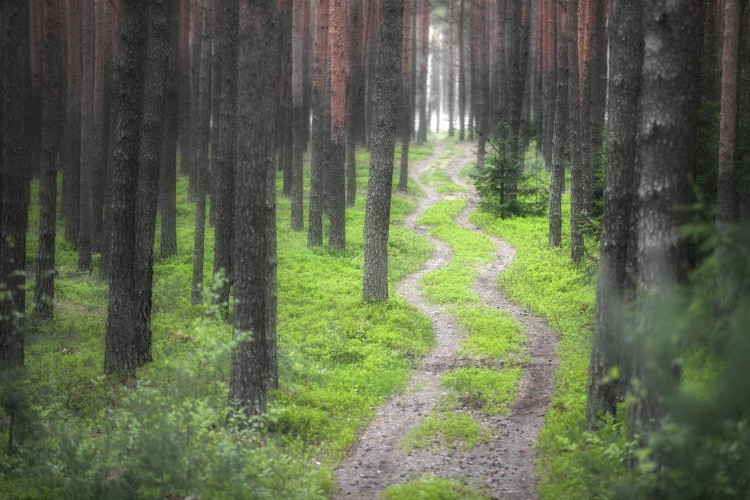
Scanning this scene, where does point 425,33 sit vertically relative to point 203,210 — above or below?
above

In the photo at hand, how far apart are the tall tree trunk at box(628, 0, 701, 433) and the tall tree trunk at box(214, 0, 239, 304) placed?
8.43 metres

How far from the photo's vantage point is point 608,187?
29.1 feet

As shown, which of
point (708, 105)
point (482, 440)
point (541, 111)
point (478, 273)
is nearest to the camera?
point (482, 440)

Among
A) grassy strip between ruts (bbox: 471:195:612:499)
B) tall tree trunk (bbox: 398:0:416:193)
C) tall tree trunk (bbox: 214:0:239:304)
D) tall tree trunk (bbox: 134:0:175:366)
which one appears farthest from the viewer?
tall tree trunk (bbox: 398:0:416:193)

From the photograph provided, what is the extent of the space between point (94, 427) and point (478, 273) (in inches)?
508

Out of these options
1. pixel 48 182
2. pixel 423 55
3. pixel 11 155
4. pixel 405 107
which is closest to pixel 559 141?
pixel 48 182

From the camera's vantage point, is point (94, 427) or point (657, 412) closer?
point (657, 412)

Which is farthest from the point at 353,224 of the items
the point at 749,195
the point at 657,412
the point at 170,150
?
the point at 657,412

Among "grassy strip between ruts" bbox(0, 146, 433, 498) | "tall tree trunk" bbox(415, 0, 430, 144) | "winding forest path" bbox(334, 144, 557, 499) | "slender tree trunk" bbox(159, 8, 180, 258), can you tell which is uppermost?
"tall tree trunk" bbox(415, 0, 430, 144)

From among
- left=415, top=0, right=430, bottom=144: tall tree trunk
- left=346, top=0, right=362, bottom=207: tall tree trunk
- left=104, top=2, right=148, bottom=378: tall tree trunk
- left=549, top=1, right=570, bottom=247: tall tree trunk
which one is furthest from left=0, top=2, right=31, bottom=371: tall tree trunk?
left=415, top=0, right=430, bottom=144: tall tree trunk

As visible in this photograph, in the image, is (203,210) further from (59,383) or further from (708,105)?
(708,105)

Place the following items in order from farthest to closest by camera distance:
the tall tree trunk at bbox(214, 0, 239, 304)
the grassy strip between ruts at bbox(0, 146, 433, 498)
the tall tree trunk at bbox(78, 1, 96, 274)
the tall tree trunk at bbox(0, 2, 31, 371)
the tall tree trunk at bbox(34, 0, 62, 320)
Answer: the tall tree trunk at bbox(78, 1, 96, 274)
the tall tree trunk at bbox(34, 0, 62, 320)
the tall tree trunk at bbox(214, 0, 239, 304)
the tall tree trunk at bbox(0, 2, 31, 371)
the grassy strip between ruts at bbox(0, 146, 433, 498)

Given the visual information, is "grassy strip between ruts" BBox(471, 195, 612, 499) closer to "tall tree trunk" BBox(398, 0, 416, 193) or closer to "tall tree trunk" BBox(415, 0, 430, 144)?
"tall tree trunk" BBox(398, 0, 416, 193)

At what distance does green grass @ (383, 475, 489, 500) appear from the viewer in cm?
775
